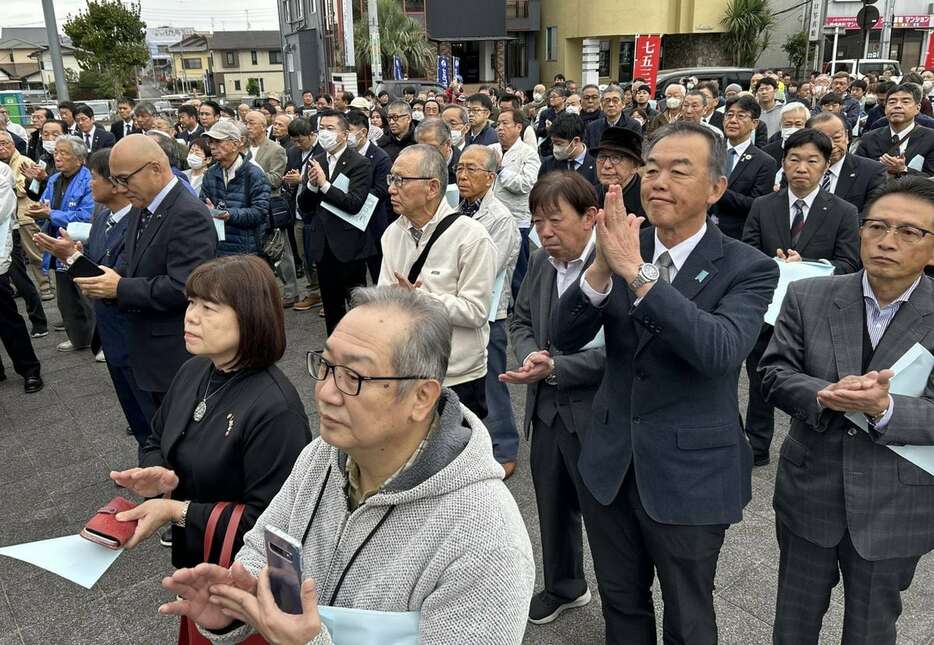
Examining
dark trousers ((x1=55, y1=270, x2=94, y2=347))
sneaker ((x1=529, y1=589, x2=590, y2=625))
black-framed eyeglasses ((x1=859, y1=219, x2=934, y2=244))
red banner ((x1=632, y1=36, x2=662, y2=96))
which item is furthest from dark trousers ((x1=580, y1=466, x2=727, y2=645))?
red banner ((x1=632, y1=36, x2=662, y2=96))

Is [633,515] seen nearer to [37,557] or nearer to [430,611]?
[430,611]

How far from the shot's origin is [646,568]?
8.26 ft

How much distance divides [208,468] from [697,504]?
1.56 m

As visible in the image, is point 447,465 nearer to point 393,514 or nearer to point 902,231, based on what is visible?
point 393,514

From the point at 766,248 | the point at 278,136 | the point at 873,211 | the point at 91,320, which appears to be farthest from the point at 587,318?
the point at 278,136

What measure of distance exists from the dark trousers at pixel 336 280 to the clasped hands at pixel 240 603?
14.7 feet

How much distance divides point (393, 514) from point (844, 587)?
171 cm

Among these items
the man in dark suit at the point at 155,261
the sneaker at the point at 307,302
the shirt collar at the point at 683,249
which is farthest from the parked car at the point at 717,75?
the shirt collar at the point at 683,249

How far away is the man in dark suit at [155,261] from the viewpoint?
349cm

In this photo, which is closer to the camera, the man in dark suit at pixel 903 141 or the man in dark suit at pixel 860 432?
the man in dark suit at pixel 860 432

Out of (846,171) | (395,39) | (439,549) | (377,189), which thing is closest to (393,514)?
(439,549)

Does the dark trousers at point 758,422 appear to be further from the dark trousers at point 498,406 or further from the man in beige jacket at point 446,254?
the man in beige jacket at point 446,254

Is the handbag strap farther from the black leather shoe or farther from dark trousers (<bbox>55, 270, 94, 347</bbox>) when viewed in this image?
dark trousers (<bbox>55, 270, 94, 347</bbox>)

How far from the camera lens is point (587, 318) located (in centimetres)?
224
